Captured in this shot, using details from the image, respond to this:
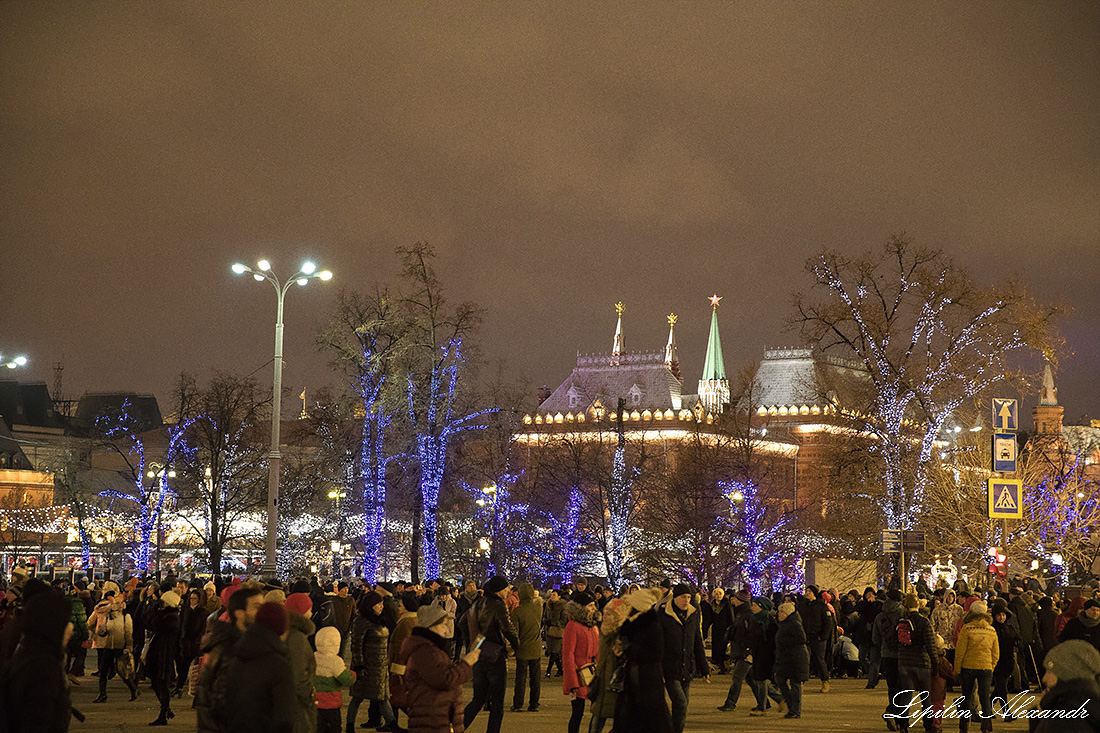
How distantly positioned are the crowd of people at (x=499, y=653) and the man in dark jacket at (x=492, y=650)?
0.02 m

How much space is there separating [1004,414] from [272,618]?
23.2 metres

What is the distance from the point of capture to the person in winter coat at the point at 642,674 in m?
9.33

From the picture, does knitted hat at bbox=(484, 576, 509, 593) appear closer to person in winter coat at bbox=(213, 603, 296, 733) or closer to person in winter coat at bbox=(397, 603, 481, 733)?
person in winter coat at bbox=(397, 603, 481, 733)

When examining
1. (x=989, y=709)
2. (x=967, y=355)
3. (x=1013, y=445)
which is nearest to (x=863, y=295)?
(x=967, y=355)

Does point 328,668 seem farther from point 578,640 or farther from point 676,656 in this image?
point 578,640

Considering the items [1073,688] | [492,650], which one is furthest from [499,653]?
[1073,688]

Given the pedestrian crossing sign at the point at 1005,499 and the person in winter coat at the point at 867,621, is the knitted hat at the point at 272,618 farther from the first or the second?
the pedestrian crossing sign at the point at 1005,499

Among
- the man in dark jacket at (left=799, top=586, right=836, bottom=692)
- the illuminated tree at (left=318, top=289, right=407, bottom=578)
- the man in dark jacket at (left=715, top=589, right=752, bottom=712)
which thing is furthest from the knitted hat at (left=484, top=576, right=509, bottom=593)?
the illuminated tree at (left=318, top=289, right=407, bottom=578)

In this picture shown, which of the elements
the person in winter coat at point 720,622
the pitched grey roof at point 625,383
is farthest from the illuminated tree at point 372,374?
the pitched grey roof at point 625,383

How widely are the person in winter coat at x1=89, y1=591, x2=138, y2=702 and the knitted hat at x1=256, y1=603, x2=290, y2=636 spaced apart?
11882 mm

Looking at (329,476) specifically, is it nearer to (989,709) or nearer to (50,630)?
(989,709)

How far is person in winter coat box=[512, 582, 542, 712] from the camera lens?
15363 mm

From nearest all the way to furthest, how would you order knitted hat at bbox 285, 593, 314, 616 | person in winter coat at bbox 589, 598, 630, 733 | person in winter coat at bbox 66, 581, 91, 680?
person in winter coat at bbox 589, 598, 630, 733, knitted hat at bbox 285, 593, 314, 616, person in winter coat at bbox 66, 581, 91, 680

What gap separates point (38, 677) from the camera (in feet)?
24.1
